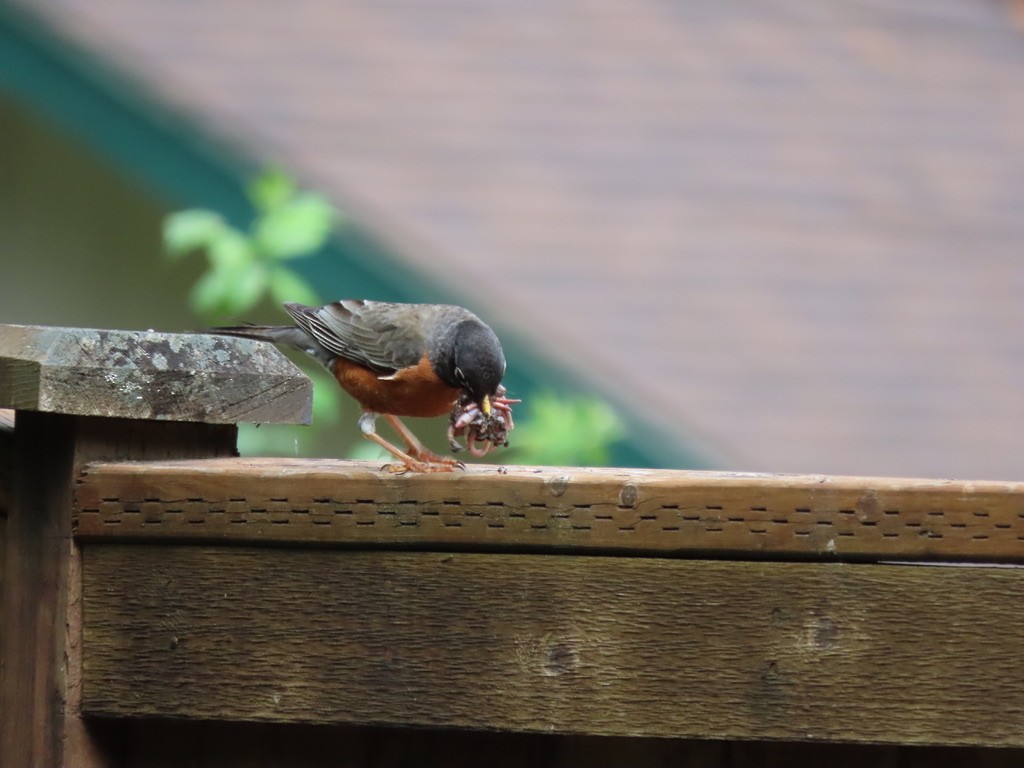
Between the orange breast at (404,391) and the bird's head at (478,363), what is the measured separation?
21 cm

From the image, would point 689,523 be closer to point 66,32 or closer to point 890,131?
point 66,32

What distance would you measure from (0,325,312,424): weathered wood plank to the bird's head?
0.94 m

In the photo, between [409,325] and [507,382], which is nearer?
[409,325]

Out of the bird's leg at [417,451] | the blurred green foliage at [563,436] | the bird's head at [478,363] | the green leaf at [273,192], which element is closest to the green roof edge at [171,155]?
the blurred green foliage at [563,436]

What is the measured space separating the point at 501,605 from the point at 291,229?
8.16 feet

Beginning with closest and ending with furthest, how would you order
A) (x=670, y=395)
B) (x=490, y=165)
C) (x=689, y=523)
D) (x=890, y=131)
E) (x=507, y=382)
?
(x=689, y=523) → (x=507, y=382) → (x=670, y=395) → (x=490, y=165) → (x=890, y=131)

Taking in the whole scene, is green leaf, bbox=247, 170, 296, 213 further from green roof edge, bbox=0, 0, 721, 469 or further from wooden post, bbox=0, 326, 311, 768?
wooden post, bbox=0, 326, 311, 768

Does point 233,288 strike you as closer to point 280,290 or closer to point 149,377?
point 280,290

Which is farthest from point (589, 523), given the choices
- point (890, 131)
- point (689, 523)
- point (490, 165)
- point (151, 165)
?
point (890, 131)

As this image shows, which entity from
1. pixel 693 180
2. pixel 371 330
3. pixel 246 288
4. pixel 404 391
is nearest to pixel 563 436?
pixel 371 330

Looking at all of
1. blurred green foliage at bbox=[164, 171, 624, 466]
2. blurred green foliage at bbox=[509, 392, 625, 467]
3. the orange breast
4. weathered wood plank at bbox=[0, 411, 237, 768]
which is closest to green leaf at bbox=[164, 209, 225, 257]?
blurred green foliage at bbox=[164, 171, 624, 466]

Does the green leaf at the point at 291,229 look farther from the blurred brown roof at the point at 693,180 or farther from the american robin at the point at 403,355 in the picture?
the blurred brown roof at the point at 693,180

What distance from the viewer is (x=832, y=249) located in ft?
20.8

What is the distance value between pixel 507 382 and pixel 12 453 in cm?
324
